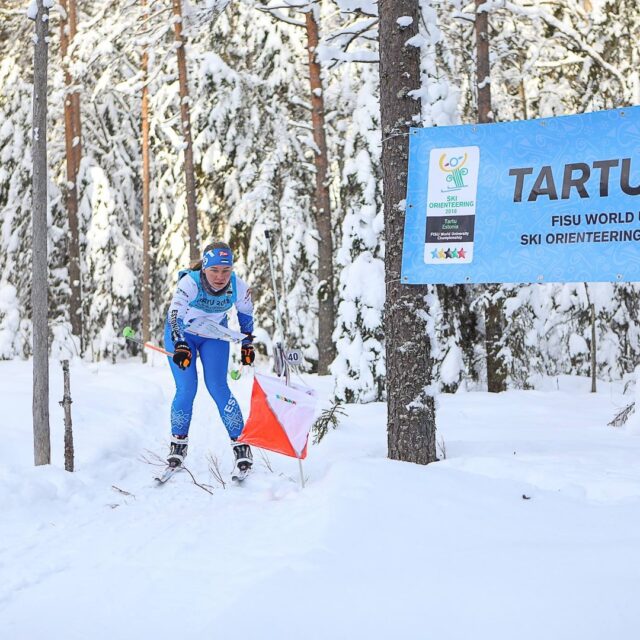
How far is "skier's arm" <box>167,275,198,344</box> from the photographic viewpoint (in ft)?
19.7

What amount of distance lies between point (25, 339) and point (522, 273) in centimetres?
1733

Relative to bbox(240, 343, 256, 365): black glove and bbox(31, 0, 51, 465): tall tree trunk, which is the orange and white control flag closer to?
bbox(240, 343, 256, 365): black glove

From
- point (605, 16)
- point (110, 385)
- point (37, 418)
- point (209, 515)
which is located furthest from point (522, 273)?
point (605, 16)

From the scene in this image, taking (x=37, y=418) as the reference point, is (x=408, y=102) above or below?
above

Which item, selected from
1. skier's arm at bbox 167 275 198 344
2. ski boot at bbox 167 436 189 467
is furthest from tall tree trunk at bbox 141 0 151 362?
skier's arm at bbox 167 275 198 344

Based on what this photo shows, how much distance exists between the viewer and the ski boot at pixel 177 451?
243 inches

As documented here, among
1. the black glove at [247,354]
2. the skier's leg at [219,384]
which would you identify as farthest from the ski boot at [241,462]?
the black glove at [247,354]

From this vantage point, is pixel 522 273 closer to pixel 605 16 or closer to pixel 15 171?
pixel 605 16

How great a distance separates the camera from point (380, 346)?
10.7 metres

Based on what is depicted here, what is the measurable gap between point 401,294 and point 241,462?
6.70 feet

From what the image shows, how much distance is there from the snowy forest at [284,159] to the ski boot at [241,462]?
3902 mm

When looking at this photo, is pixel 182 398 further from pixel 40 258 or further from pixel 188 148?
pixel 188 148

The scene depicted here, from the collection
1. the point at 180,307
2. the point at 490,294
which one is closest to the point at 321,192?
the point at 490,294

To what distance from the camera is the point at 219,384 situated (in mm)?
6363
